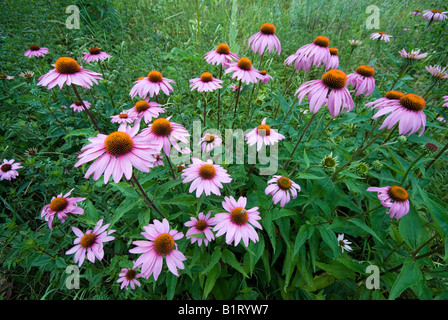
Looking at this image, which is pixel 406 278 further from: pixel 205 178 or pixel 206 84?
pixel 206 84

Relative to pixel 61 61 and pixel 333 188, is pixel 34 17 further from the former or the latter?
pixel 333 188

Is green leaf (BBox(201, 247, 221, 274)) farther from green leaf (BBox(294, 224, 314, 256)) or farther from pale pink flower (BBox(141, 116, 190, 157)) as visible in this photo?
pale pink flower (BBox(141, 116, 190, 157))

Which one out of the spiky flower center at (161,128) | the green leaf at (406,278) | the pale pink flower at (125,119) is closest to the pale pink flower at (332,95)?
the spiky flower center at (161,128)

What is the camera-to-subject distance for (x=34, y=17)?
8.35 ft

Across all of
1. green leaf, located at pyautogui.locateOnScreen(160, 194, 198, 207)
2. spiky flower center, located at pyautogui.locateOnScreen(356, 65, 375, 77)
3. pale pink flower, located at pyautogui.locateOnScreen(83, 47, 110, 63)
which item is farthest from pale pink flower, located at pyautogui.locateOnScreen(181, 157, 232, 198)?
pale pink flower, located at pyautogui.locateOnScreen(83, 47, 110, 63)

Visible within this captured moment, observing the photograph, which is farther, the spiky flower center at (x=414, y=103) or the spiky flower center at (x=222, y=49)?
the spiky flower center at (x=222, y=49)

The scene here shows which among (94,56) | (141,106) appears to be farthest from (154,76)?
(94,56)

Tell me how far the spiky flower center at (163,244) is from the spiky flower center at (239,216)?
0.28m

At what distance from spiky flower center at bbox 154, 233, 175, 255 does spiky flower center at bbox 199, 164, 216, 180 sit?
0.30m

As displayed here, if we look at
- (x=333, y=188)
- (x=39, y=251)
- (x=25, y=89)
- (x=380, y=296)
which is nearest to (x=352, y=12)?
(x=333, y=188)

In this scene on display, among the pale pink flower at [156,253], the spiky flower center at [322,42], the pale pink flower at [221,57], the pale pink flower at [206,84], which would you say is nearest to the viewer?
the pale pink flower at [156,253]

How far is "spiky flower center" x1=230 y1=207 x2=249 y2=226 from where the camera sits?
1018mm

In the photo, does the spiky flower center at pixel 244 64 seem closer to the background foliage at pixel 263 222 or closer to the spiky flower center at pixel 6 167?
the background foliage at pixel 263 222

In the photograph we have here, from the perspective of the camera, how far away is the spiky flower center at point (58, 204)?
119 centimetres
